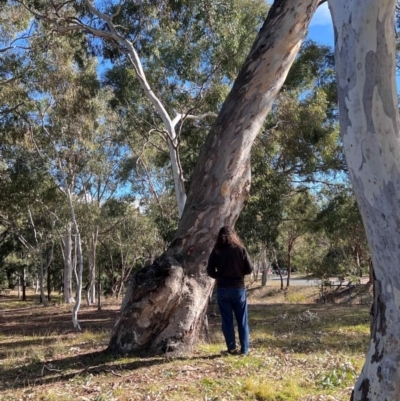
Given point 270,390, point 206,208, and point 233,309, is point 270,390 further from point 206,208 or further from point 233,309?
point 206,208

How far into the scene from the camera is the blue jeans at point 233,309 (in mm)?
5559

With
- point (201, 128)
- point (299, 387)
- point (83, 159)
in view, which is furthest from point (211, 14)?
point (299, 387)

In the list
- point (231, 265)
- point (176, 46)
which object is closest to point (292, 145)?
point (176, 46)

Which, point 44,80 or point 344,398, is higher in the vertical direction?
point 44,80

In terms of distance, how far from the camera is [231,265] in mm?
5531

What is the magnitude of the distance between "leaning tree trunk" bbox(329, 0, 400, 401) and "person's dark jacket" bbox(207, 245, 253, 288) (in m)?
2.80

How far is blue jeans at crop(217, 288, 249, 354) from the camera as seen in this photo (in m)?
5.56

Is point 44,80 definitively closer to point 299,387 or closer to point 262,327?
point 262,327

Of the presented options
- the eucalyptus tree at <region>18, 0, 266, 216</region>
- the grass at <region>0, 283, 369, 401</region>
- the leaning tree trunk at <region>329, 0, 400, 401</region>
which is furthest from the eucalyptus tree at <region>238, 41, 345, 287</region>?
the leaning tree trunk at <region>329, 0, 400, 401</region>

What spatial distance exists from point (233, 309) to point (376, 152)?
336cm

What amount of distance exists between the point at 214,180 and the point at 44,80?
356 inches

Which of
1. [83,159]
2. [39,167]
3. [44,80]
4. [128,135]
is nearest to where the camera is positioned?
[44,80]

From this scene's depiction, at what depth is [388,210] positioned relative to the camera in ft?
8.61

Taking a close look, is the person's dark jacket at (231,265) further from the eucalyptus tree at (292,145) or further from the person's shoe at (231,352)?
the eucalyptus tree at (292,145)
